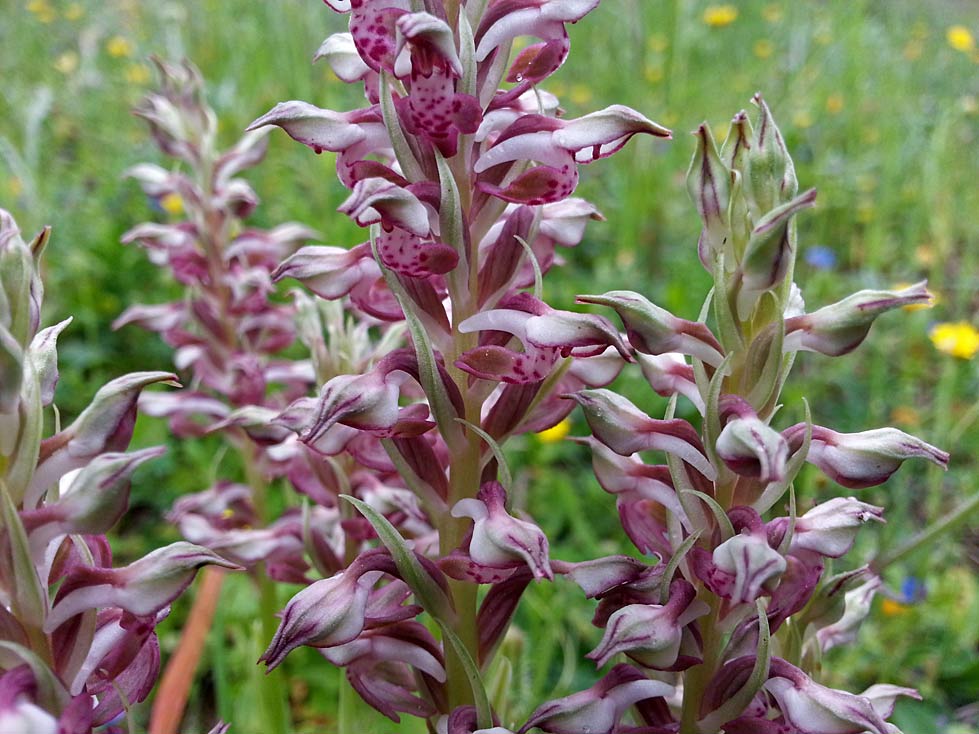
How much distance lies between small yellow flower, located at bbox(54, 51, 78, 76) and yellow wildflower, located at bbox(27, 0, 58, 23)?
1.70 ft

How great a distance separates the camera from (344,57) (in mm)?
1094

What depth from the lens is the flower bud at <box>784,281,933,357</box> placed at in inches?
36.4

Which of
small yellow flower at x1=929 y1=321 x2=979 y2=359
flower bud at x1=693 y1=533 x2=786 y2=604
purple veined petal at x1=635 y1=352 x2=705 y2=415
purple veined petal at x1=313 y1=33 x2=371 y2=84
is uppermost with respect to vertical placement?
purple veined petal at x1=313 y1=33 x2=371 y2=84

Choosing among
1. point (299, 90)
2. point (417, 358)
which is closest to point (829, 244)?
point (299, 90)

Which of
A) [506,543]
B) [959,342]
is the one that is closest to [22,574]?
[506,543]

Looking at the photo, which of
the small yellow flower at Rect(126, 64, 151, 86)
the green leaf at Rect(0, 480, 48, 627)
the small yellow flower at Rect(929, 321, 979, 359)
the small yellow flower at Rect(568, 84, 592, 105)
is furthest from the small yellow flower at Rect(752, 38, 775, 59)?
the green leaf at Rect(0, 480, 48, 627)

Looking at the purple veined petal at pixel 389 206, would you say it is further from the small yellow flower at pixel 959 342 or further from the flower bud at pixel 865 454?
the small yellow flower at pixel 959 342

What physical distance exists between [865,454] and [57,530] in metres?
0.78

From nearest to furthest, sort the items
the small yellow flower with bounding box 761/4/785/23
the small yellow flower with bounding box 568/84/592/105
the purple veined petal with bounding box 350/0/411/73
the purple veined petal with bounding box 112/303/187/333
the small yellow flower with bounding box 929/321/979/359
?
1. the purple veined petal with bounding box 350/0/411/73
2. the purple veined petal with bounding box 112/303/187/333
3. the small yellow flower with bounding box 929/321/979/359
4. the small yellow flower with bounding box 568/84/592/105
5. the small yellow flower with bounding box 761/4/785/23

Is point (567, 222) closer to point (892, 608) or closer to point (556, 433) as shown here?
point (556, 433)

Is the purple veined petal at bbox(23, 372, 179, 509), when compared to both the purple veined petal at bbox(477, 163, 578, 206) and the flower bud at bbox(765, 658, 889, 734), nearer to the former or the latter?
the purple veined petal at bbox(477, 163, 578, 206)

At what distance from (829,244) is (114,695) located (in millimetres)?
3996

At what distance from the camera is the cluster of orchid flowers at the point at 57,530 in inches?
Result: 30.6

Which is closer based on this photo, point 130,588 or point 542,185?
point 130,588
